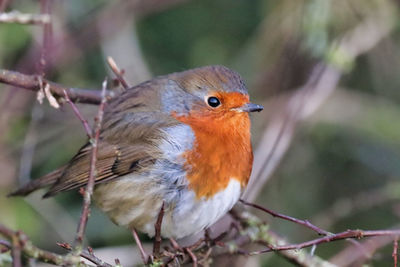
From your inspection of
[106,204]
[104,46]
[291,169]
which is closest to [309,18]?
[291,169]

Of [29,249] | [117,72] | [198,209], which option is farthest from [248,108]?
[29,249]

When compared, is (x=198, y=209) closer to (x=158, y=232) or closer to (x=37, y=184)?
(x=158, y=232)

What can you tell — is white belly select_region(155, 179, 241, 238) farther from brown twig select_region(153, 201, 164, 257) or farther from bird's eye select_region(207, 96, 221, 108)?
brown twig select_region(153, 201, 164, 257)

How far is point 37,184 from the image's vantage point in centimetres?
379

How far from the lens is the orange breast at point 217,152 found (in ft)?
10.7

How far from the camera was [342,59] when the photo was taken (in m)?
3.89

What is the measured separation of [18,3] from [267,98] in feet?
6.20

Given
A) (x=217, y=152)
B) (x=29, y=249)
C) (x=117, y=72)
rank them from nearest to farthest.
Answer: (x=29, y=249), (x=217, y=152), (x=117, y=72)

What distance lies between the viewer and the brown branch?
2953 millimetres

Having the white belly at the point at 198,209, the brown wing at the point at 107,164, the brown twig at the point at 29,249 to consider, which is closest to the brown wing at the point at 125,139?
the brown wing at the point at 107,164

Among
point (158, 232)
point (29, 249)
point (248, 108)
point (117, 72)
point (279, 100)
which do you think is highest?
point (279, 100)

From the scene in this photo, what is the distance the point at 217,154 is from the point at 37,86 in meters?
0.93

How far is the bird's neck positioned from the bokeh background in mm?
780

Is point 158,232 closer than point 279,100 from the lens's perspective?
Yes
